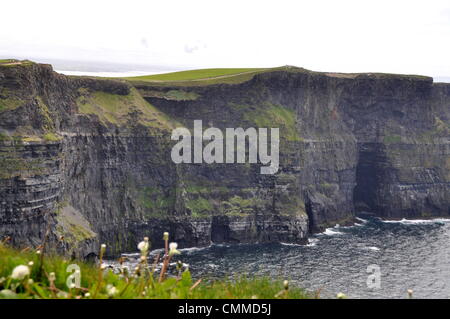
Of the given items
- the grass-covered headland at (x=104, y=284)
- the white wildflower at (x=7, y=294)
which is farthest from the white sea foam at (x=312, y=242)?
the white wildflower at (x=7, y=294)

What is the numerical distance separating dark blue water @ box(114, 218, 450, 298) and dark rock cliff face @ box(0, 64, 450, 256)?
8853 mm

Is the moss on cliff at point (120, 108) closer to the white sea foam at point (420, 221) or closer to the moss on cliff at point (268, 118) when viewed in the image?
the moss on cliff at point (268, 118)

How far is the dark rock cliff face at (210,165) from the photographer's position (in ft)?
279

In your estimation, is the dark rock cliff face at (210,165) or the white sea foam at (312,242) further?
the white sea foam at (312,242)

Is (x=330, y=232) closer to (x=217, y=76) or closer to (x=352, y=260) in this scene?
(x=352, y=260)

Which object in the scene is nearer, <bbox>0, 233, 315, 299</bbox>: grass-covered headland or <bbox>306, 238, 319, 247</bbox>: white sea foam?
<bbox>0, 233, 315, 299</bbox>: grass-covered headland

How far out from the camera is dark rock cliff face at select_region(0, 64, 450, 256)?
84.9m

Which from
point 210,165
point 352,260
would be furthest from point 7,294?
point 210,165

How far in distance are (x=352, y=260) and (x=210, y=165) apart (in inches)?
1677

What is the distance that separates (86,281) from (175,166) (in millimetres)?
111179

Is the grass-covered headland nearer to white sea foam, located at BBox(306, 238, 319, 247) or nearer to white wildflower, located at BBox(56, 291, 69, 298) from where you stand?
white wildflower, located at BBox(56, 291, 69, 298)

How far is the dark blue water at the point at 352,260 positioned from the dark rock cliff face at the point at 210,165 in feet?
29.0

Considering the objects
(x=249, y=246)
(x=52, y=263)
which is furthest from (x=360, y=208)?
(x=52, y=263)

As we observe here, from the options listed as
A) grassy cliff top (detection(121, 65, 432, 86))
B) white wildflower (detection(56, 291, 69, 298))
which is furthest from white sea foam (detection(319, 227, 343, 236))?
white wildflower (detection(56, 291, 69, 298))
